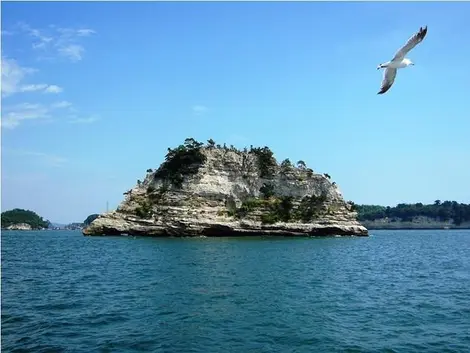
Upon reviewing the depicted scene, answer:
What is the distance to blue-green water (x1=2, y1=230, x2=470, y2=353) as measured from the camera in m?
13.9

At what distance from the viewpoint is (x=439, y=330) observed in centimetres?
1533

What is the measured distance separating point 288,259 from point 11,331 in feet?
81.7

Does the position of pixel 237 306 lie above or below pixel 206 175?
below

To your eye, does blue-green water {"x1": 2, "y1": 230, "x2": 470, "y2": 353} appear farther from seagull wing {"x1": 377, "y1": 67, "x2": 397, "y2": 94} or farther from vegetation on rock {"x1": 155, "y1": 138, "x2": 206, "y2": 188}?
vegetation on rock {"x1": 155, "y1": 138, "x2": 206, "y2": 188}

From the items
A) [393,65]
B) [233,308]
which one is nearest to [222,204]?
[233,308]

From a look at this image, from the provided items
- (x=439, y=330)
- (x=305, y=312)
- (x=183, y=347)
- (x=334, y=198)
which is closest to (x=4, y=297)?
(x=183, y=347)

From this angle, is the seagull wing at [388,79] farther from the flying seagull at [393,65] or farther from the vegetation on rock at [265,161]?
the vegetation on rock at [265,161]

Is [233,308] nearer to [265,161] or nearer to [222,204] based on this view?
[222,204]

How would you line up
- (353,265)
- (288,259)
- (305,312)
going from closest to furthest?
(305,312)
(353,265)
(288,259)

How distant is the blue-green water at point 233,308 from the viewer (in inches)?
545

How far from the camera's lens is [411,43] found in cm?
1175

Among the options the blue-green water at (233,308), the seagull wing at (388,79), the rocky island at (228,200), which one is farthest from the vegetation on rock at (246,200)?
the seagull wing at (388,79)

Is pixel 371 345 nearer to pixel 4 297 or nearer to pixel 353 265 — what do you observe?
pixel 4 297

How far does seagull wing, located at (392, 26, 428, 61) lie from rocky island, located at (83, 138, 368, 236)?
198 ft
